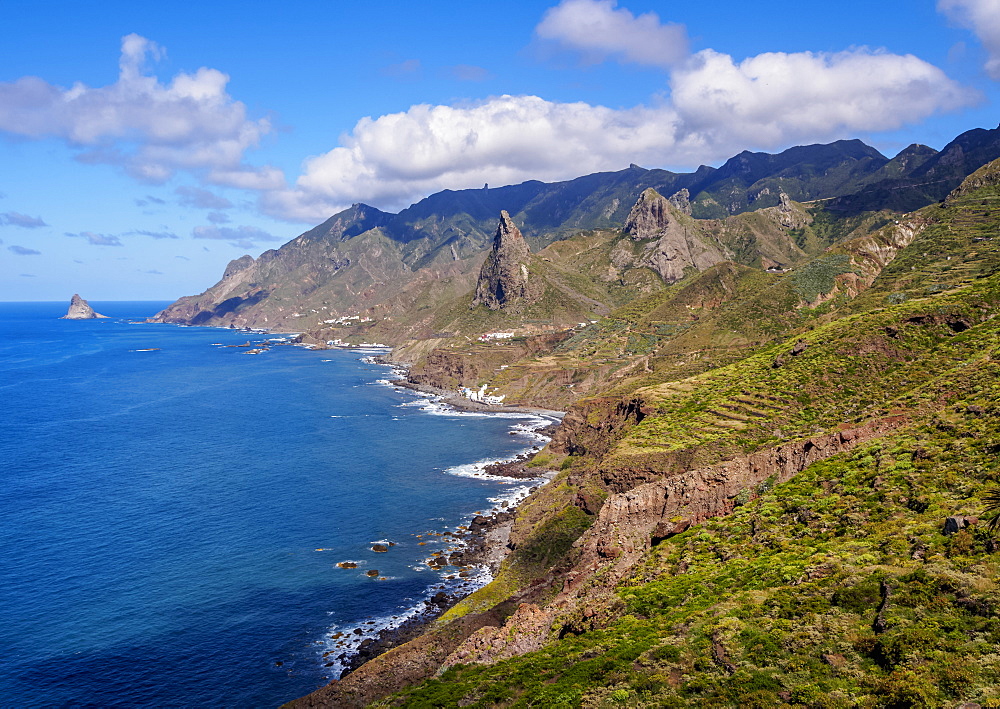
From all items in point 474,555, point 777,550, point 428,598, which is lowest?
point 428,598

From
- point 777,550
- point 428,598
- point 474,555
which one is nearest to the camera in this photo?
point 777,550

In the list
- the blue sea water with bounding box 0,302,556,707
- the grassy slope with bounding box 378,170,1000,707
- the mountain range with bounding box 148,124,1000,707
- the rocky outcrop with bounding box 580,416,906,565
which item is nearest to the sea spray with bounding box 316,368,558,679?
the blue sea water with bounding box 0,302,556,707

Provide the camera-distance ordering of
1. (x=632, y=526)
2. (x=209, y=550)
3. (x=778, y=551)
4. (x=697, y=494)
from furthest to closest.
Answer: (x=209, y=550) → (x=632, y=526) → (x=697, y=494) → (x=778, y=551)

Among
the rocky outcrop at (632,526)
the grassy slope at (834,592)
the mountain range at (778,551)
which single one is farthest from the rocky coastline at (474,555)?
the grassy slope at (834,592)

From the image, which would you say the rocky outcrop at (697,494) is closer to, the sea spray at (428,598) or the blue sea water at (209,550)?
the sea spray at (428,598)

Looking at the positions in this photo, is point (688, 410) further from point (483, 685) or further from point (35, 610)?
point (35, 610)

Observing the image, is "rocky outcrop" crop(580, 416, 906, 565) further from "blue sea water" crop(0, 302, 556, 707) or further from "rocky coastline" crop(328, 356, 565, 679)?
"blue sea water" crop(0, 302, 556, 707)

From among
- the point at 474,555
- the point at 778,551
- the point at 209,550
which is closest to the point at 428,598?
the point at 474,555

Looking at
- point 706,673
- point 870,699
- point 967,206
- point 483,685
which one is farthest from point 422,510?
point 967,206

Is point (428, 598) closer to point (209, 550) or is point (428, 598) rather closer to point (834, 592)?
point (209, 550)
